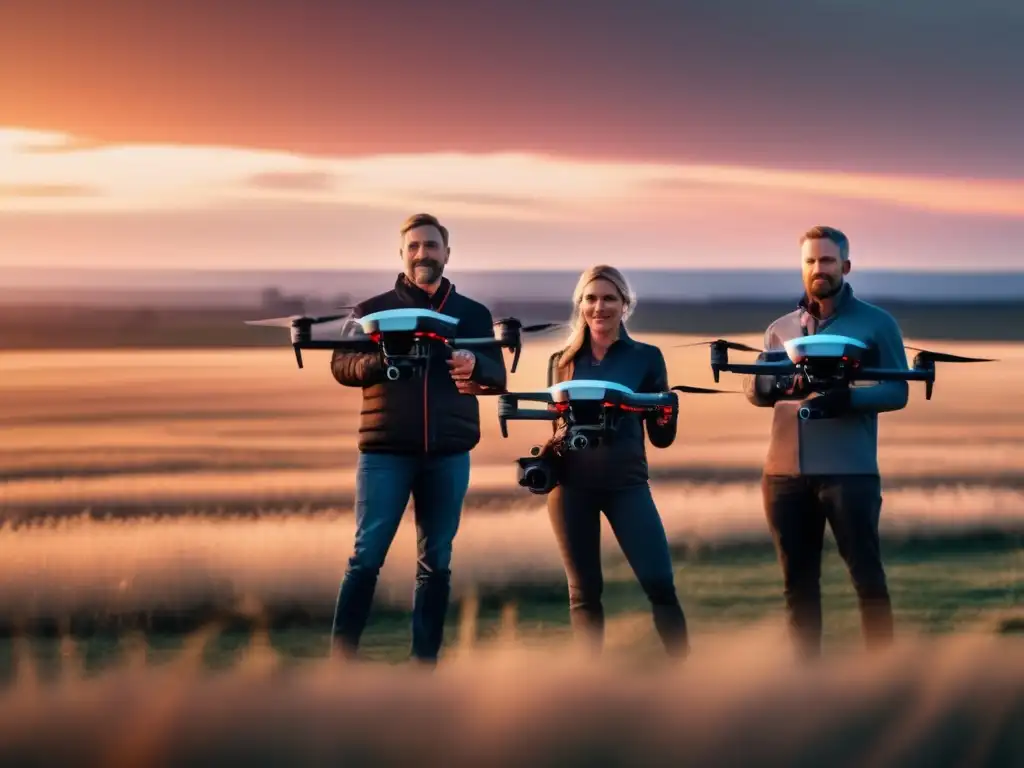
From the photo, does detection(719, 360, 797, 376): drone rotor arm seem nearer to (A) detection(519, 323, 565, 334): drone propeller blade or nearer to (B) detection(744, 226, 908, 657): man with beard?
(B) detection(744, 226, 908, 657): man with beard

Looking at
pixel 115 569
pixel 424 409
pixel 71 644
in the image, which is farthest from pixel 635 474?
pixel 115 569

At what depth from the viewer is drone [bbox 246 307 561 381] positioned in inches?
346

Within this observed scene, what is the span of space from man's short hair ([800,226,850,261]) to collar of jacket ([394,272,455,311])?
181cm

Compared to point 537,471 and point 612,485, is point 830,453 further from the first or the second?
point 537,471

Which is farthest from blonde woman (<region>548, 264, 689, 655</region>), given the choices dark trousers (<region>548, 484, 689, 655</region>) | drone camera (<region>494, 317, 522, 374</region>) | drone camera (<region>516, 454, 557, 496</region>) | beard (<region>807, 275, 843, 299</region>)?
beard (<region>807, 275, 843, 299</region>)

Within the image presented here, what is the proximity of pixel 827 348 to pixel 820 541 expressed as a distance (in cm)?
104

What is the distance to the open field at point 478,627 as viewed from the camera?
764 centimetres

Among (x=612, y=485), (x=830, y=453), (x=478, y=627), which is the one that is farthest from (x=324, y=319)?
(x=478, y=627)

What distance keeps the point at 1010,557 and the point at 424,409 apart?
733 centimetres

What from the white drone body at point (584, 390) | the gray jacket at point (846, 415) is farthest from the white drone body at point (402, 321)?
the gray jacket at point (846, 415)

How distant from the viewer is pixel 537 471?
8734 millimetres

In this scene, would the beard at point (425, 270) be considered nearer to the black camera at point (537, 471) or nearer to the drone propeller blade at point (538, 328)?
the drone propeller blade at point (538, 328)

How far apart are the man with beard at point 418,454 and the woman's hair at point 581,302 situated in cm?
33

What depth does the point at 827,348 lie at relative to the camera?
28.6 feet
